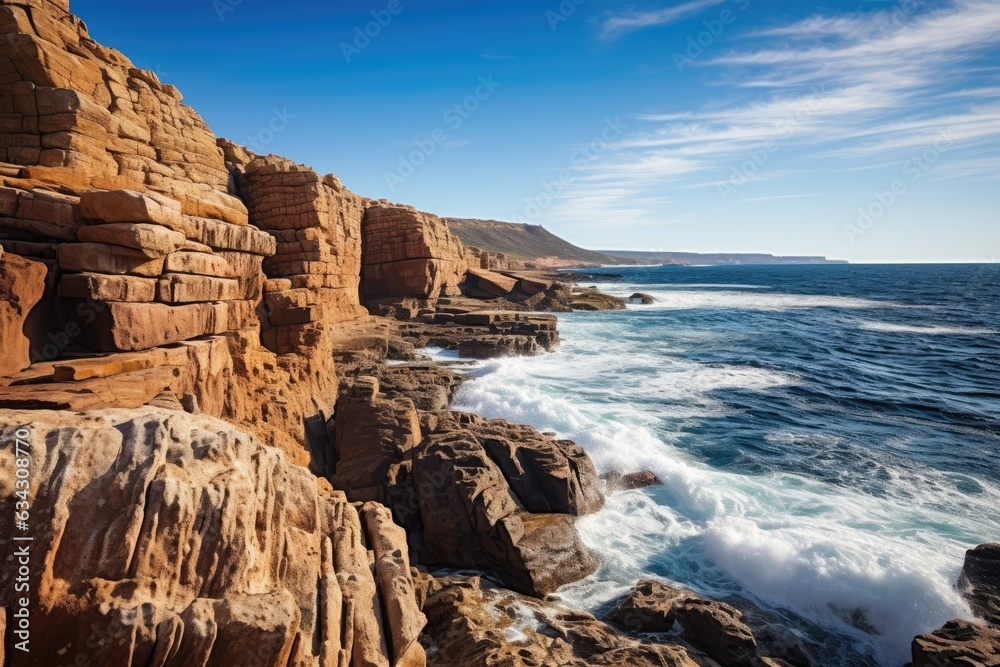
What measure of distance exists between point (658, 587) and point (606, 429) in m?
5.85

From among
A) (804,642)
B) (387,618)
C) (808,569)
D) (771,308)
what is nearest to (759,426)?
(808,569)

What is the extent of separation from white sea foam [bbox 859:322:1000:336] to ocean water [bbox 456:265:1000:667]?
555 centimetres

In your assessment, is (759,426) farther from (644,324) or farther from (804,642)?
(644,324)

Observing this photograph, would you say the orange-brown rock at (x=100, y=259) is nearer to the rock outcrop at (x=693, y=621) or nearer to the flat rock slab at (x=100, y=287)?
the flat rock slab at (x=100, y=287)

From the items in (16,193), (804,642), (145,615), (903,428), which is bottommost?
(804,642)

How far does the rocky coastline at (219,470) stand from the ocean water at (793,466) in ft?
2.35

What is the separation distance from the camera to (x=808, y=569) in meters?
8.23

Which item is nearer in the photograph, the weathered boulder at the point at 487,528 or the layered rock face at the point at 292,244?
the weathered boulder at the point at 487,528

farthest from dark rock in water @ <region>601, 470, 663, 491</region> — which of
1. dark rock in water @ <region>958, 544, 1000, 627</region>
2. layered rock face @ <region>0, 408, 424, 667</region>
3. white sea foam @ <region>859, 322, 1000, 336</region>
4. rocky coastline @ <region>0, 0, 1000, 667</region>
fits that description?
white sea foam @ <region>859, 322, 1000, 336</region>

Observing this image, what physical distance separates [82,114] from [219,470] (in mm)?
10981

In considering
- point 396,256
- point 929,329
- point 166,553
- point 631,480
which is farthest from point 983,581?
point 929,329

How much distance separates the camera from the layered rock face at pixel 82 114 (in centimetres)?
1017

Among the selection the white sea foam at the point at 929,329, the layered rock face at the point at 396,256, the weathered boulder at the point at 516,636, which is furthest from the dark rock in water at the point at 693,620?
the white sea foam at the point at 929,329

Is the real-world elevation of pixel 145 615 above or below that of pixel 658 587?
above
